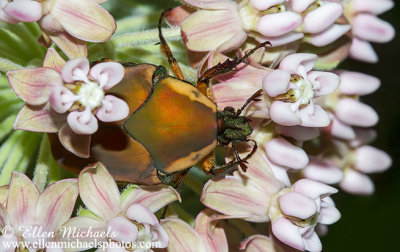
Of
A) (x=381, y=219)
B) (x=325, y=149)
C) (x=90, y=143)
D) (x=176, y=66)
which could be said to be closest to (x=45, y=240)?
(x=90, y=143)

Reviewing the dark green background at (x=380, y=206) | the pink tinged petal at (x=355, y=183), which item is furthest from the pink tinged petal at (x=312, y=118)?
the dark green background at (x=380, y=206)

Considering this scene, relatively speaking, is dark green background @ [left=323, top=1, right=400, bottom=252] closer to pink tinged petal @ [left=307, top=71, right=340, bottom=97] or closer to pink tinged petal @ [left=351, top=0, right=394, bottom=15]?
pink tinged petal @ [left=351, top=0, right=394, bottom=15]

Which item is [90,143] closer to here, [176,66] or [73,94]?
[73,94]

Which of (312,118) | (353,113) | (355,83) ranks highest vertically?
(312,118)

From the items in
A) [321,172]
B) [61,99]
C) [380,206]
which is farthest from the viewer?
[380,206]

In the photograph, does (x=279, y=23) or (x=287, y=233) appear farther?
(x=279, y=23)

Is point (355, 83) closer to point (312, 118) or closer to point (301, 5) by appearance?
point (301, 5)

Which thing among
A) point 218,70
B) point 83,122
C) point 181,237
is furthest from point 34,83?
point 181,237
